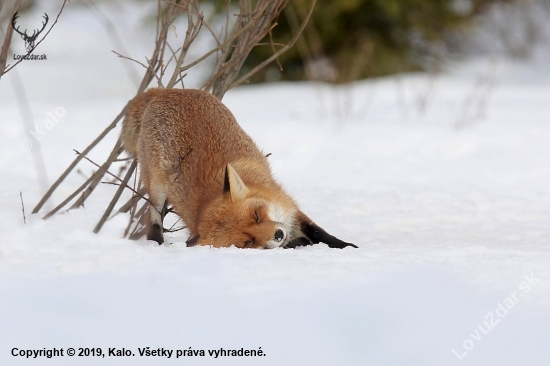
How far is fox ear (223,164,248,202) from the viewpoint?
4220mm

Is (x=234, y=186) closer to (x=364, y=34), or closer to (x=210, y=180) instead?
(x=210, y=180)

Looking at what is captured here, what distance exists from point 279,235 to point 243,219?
0.25m

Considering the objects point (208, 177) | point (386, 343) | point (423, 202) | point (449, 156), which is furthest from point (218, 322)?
point (449, 156)

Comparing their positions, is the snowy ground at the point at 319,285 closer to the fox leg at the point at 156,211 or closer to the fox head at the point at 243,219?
the fox leg at the point at 156,211

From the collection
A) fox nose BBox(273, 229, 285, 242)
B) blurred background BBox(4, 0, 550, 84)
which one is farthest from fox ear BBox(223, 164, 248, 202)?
blurred background BBox(4, 0, 550, 84)

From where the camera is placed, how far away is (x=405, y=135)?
916 centimetres

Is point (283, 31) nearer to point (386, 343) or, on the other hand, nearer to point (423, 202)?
point (423, 202)

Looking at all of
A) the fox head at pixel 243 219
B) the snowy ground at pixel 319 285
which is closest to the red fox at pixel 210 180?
the fox head at pixel 243 219

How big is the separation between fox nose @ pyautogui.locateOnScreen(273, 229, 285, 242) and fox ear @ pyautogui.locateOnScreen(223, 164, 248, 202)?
359mm

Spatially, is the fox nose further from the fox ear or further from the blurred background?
the blurred background

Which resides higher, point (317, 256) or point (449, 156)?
point (449, 156)

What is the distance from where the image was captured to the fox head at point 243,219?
165 inches

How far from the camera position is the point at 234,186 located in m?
4.31

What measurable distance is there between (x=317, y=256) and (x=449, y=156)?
16.8 feet
